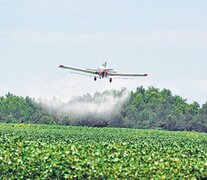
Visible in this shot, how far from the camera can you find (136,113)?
550ft

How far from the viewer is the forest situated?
422 ft

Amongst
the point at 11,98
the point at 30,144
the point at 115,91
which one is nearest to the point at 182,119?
the point at 115,91

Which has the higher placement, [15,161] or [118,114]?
[118,114]

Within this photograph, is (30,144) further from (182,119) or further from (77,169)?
(182,119)

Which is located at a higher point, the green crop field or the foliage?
the foliage

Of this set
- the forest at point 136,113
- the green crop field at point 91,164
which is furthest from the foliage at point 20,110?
the green crop field at point 91,164

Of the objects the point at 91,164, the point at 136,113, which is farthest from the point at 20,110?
the point at 91,164

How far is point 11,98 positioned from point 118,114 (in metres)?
65.4

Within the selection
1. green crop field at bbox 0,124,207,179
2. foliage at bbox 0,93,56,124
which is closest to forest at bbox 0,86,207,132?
foliage at bbox 0,93,56,124

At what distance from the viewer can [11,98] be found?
641 feet

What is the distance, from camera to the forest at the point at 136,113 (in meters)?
128

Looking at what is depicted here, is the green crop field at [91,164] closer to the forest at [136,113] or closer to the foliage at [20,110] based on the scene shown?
the forest at [136,113]

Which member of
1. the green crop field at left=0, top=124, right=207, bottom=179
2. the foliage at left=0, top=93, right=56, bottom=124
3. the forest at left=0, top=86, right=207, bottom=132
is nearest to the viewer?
the green crop field at left=0, top=124, right=207, bottom=179

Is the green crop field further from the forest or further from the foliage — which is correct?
the foliage
